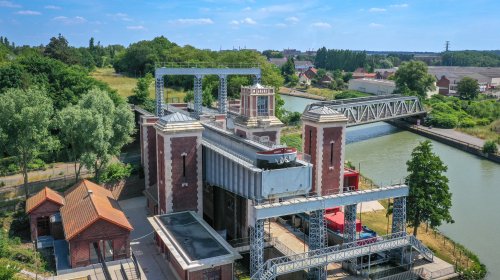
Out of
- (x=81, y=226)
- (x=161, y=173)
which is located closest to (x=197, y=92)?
(x=161, y=173)

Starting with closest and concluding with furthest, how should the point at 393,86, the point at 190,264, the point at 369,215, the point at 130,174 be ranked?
the point at 190,264, the point at 369,215, the point at 130,174, the point at 393,86

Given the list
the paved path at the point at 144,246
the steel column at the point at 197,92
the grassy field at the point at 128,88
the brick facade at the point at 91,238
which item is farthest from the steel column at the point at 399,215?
the grassy field at the point at 128,88

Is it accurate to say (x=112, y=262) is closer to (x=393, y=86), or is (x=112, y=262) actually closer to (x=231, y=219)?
(x=231, y=219)

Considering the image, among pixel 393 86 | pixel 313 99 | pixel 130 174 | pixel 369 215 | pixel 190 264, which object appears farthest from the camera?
pixel 313 99

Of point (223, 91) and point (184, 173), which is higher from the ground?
point (223, 91)

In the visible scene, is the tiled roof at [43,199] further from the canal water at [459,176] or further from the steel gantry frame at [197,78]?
the canal water at [459,176]

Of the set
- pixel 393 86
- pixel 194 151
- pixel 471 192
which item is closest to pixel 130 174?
pixel 194 151

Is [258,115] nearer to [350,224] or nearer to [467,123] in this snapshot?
[350,224]

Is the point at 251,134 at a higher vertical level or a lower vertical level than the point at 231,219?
higher
